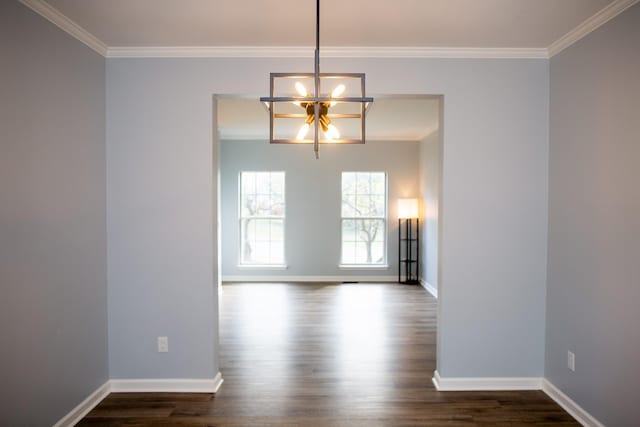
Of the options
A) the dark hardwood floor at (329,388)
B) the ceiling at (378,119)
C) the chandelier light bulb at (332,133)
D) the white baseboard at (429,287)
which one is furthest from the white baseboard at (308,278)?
the chandelier light bulb at (332,133)

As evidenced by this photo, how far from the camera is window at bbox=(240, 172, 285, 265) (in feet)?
24.2

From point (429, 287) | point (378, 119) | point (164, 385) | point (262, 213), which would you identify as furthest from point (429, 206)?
point (164, 385)

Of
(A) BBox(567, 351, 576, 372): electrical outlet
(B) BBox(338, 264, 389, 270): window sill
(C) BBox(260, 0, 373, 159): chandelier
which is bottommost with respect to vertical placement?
(B) BBox(338, 264, 389, 270): window sill

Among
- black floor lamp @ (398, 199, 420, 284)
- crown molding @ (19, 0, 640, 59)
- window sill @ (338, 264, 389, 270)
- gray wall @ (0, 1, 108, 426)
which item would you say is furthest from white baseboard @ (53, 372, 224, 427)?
black floor lamp @ (398, 199, 420, 284)

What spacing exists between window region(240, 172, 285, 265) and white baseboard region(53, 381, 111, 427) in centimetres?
453

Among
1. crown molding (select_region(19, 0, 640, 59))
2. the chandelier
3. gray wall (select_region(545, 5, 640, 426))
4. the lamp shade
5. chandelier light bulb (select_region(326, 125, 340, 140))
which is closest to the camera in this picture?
the chandelier

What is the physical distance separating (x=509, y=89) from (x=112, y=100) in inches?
124

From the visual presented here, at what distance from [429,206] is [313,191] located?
2.21m

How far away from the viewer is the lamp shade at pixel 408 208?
7.09m

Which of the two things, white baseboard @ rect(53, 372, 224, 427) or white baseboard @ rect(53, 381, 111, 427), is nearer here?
white baseboard @ rect(53, 381, 111, 427)

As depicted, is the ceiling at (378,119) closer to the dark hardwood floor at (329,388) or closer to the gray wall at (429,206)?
the gray wall at (429,206)

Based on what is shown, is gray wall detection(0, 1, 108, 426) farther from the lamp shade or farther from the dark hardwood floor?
the lamp shade

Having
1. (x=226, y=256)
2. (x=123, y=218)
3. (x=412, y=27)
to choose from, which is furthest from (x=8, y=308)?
(x=226, y=256)

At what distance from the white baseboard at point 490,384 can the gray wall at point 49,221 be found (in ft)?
9.01
